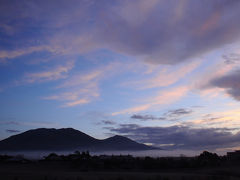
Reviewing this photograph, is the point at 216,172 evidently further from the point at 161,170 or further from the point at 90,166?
the point at 90,166

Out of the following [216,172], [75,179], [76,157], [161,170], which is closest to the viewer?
[75,179]

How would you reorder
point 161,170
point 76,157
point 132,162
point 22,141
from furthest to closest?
point 22,141 < point 76,157 < point 132,162 < point 161,170

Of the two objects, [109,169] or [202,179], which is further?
[109,169]

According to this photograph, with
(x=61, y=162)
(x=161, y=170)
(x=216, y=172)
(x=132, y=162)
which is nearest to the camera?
(x=216, y=172)

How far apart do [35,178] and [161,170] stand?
21.1 meters

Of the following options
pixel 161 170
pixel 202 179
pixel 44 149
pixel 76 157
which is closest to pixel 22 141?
pixel 44 149

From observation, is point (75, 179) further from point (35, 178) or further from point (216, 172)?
point (216, 172)

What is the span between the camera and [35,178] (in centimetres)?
2914

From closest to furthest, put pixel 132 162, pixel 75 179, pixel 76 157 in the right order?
pixel 75 179
pixel 132 162
pixel 76 157

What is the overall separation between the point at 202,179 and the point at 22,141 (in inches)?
7414

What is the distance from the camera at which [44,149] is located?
18012 cm

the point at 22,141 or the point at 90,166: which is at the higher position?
the point at 22,141

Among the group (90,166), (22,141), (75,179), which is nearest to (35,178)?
(75,179)

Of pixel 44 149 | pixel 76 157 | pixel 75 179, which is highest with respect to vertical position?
pixel 44 149
